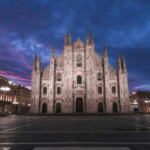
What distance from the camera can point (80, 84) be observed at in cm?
4788

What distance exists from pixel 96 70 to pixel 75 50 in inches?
353

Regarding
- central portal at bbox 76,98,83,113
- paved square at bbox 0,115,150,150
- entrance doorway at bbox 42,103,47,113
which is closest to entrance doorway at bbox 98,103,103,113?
central portal at bbox 76,98,83,113

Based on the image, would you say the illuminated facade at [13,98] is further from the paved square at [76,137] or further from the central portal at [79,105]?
the paved square at [76,137]

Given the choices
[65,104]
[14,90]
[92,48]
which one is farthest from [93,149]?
[14,90]

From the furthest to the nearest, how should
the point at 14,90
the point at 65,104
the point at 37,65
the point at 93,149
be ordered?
the point at 14,90 < the point at 37,65 < the point at 65,104 < the point at 93,149

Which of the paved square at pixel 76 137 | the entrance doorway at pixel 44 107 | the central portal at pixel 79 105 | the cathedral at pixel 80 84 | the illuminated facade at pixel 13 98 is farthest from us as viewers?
the illuminated facade at pixel 13 98

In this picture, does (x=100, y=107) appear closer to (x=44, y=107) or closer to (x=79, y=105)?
(x=79, y=105)

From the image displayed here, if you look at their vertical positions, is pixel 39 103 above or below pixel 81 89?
below

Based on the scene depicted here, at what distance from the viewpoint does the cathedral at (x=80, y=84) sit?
4634 cm

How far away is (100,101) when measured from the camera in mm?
46875

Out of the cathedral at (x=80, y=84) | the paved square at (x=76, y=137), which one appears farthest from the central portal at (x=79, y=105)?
the paved square at (x=76, y=137)

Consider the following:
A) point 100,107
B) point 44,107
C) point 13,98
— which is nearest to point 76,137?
point 100,107

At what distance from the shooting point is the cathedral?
152 ft

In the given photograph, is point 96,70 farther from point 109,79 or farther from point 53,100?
point 53,100
